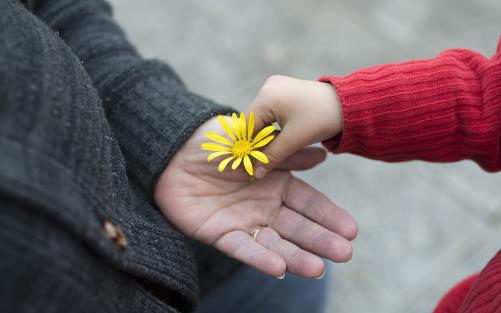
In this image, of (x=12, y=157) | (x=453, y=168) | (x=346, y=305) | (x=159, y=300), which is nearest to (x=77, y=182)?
(x=12, y=157)

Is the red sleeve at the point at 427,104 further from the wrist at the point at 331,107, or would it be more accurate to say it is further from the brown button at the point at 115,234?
the brown button at the point at 115,234

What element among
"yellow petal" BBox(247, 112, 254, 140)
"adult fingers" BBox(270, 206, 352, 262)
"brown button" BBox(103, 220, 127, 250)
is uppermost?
"yellow petal" BBox(247, 112, 254, 140)

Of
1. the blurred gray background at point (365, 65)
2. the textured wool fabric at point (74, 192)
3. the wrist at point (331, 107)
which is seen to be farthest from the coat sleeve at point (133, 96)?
the blurred gray background at point (365, 65)

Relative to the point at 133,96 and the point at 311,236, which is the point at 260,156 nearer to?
the point at 311,236

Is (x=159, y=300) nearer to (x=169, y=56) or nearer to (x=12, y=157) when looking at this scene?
(x=12, y=157)

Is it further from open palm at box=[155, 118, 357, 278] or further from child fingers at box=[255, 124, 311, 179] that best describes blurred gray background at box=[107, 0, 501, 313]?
child fingers at box=[255, 124, 311, 179]

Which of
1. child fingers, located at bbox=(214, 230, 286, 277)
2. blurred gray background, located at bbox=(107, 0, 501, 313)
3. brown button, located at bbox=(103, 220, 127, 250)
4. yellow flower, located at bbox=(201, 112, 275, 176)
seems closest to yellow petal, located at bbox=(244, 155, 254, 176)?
yellow flower, located at bbox=(201, 112, 275, 176)

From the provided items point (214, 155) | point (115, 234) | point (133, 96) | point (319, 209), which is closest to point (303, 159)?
point (319, 209)
